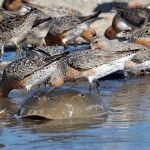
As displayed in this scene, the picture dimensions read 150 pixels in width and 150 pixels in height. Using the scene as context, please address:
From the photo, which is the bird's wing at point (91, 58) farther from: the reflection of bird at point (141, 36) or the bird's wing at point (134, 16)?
the bird's wing at point (134, 16)

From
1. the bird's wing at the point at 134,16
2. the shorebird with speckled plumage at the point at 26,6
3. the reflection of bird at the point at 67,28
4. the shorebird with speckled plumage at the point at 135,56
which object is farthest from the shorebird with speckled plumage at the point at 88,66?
the shorebird with speckled plumage at the point at 26,6

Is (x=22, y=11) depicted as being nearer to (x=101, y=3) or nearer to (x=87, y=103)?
(x=101, y=3)

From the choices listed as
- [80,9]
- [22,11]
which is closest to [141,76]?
[22,11]

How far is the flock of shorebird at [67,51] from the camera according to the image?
11.3m

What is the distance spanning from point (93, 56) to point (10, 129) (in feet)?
11.0

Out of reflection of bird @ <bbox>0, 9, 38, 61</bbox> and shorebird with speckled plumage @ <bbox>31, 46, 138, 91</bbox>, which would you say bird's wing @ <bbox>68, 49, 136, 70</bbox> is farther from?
reflection of bird @ <bbox>0, 9, 38, 61</bbox>

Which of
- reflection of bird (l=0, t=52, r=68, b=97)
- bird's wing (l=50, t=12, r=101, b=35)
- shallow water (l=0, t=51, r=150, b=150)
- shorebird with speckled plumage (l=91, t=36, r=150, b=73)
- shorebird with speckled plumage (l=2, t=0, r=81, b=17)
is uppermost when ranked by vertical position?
shorebird with speckled plumage (l=2, t=0, r=81, b=17)

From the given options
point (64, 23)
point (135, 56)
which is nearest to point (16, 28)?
point (64, 23)

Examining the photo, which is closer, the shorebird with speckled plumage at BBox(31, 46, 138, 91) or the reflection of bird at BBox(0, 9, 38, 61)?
the shorebird with speckled plumage at BBox(31, 46, 138, 91)

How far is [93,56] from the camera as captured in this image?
37.8 feet

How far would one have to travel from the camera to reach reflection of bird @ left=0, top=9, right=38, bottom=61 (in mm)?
15867

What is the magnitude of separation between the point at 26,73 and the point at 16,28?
188 inches

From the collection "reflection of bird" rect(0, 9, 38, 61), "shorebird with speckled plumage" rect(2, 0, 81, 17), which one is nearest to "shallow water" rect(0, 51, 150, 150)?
"reflection of bird" rect(0, 9, 38, 61)

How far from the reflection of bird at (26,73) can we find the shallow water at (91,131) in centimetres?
80
